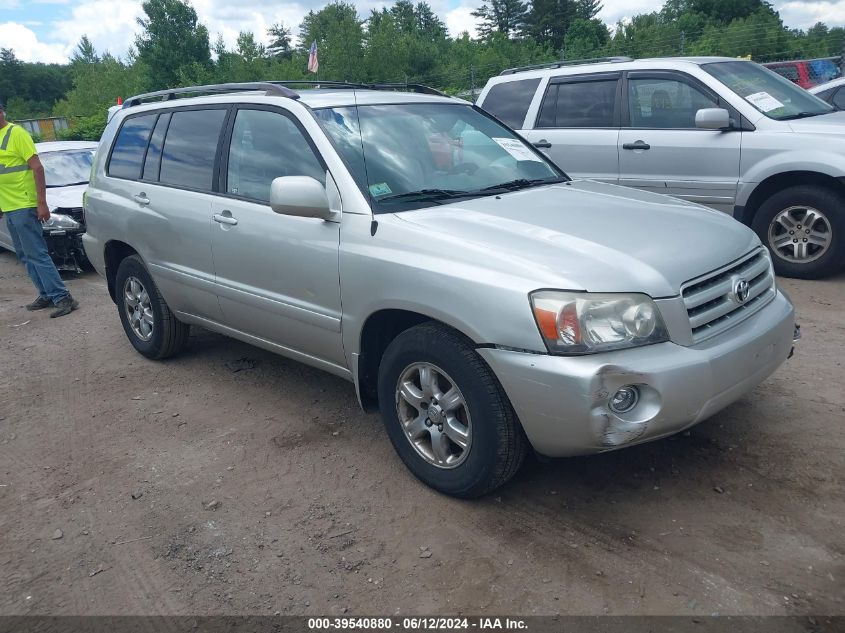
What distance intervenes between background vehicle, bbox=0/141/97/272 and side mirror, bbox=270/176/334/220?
16.7ft

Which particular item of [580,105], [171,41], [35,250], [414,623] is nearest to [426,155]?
[414,623]

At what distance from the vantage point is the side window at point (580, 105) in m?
7.25

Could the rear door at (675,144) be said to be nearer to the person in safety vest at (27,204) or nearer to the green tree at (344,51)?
the person in safety vest at (27,204)

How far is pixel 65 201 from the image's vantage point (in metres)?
9.07

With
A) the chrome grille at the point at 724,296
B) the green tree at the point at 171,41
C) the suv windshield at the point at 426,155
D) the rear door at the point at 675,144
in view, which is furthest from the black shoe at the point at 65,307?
the green tree at the point at 171,41

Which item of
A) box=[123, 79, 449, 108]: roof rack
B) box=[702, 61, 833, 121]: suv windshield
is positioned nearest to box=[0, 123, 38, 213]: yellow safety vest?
box=[123, 79, 449, 108]: roof rack

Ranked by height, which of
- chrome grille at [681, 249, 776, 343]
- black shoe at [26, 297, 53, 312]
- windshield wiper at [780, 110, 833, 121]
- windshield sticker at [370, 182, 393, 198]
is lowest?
black shoe at [26, 297, 53, 312]

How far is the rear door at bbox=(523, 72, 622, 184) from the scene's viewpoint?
7.20 m

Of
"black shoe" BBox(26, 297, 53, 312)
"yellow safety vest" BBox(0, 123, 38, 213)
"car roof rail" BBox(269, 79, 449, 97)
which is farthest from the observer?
"black shoe" BBox(26, 297, 53, 312)

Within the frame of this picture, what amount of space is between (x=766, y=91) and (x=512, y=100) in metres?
2.47

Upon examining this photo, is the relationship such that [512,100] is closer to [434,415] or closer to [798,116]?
[798,116]

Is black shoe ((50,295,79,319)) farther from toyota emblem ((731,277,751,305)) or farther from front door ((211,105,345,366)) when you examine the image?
toyota emblem ((731,277,751,305))

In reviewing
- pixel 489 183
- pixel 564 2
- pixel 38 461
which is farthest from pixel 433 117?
pixel 564 2

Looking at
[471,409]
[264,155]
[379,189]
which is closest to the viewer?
[471,409]
